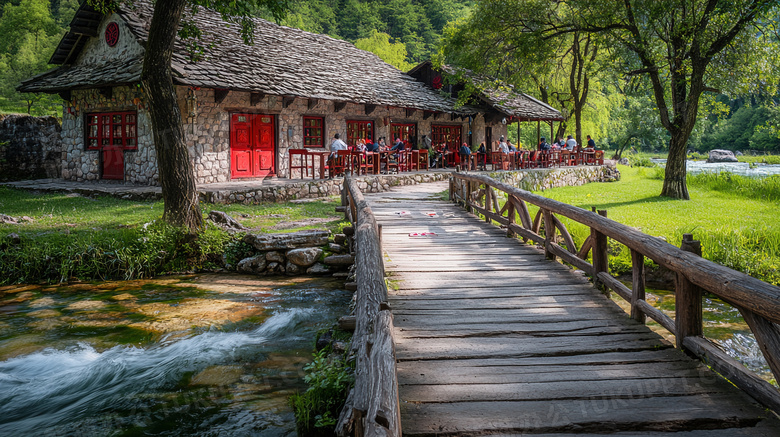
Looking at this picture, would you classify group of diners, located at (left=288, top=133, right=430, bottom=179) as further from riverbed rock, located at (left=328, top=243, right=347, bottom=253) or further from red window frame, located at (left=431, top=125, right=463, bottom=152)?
riverbed rock, located at (left=328, top=243, right=347, bottom=253)

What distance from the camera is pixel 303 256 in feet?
29.9

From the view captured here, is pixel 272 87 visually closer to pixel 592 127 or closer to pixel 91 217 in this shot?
pixel 91 217

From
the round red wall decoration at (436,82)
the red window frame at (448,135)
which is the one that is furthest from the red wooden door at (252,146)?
the round red wall decoration at (436,82)

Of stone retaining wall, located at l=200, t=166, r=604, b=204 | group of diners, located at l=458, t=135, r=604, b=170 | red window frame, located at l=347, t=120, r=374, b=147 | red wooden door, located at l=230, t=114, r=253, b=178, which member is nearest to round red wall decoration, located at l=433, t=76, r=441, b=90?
group of diners, located at l=458, t=135, r=604, b=170

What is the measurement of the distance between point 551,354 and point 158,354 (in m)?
4.09

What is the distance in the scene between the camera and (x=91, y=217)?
10367 millimetres

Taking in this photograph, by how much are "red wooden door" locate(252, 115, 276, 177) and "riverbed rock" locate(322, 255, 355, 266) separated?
8629 millimetres

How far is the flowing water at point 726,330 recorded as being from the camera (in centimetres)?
567

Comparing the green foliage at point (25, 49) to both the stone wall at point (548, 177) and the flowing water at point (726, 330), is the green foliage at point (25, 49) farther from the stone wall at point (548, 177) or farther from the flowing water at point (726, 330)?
the flowing water at point (726, 330)

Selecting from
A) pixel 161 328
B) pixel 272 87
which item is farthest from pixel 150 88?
pixel 272 87

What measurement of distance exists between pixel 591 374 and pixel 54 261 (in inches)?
316

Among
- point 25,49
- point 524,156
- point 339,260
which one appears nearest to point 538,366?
point 339,260

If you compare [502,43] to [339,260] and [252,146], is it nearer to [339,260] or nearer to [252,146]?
[252,146]

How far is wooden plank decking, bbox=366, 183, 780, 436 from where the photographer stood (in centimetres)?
298
